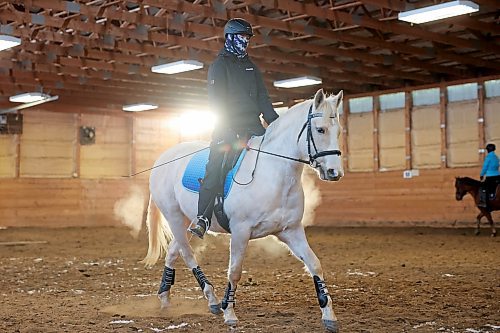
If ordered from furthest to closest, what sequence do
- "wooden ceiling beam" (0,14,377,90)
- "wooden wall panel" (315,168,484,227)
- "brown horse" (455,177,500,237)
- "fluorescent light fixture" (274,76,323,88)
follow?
"wooden wall panel" (315,168,484,227) → "fluorescent light fixture" (274,76,323,88) → "brown horse" (455,177,500,237) → "wooden ceiling beam" (0,14,377,90)

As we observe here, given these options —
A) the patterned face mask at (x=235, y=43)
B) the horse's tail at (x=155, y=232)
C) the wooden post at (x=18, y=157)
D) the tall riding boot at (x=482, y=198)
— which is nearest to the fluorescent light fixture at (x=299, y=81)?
the tall riding boot at (x=482, y=198)

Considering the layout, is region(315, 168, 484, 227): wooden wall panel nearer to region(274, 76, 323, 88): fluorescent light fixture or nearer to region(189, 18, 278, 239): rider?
region(274, 76, 323, 88): fluorescent light fixture

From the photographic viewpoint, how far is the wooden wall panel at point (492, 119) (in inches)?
707

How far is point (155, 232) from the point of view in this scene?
735 centimetres

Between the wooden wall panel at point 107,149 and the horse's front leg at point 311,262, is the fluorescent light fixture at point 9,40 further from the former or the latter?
the wooden wall panel at point 107,149

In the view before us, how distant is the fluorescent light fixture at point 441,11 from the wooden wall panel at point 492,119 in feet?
24.2

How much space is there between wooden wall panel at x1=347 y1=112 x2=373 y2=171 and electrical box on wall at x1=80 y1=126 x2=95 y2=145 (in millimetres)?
9071

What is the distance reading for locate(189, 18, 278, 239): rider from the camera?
5.66 metres

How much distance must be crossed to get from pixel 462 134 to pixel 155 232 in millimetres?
13627

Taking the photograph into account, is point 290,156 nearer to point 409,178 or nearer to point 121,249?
point 121,249

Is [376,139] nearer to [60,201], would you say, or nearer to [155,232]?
[60,201]

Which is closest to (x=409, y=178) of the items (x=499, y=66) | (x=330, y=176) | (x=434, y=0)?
(x=499, y=66)

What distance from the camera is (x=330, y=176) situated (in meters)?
5.00

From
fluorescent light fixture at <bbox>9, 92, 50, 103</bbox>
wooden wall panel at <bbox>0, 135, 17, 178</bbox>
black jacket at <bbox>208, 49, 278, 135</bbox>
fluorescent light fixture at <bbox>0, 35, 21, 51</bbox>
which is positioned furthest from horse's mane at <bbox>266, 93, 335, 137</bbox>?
wooden wall panel at <bbox>0, 135, 17, 178</bbox>
